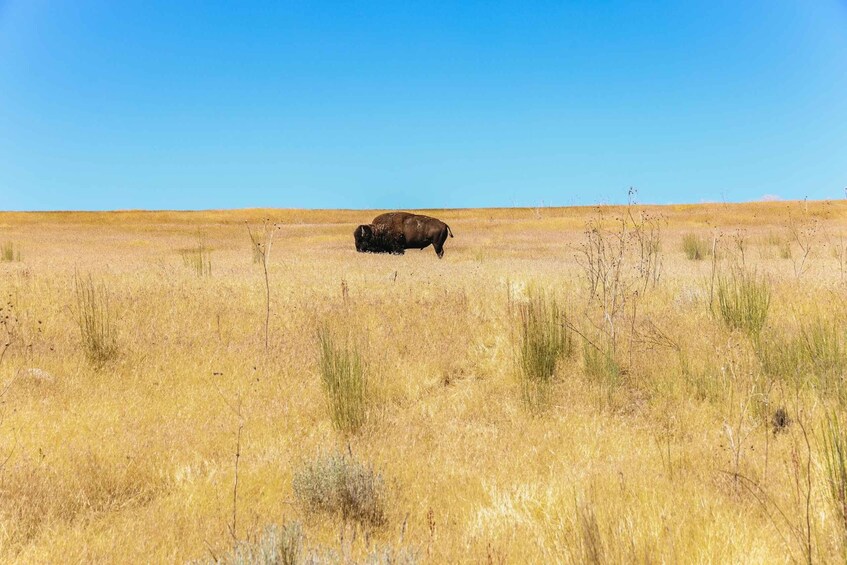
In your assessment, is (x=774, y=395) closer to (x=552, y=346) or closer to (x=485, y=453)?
(x=552, y=346)

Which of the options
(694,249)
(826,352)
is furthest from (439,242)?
(826,352)

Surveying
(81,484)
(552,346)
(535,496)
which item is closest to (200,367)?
(81,484)

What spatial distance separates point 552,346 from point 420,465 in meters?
2.58

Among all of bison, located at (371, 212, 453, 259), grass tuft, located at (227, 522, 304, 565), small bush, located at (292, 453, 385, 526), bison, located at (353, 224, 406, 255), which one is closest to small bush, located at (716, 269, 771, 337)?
small bush, located at (292, 453, 385, 526)

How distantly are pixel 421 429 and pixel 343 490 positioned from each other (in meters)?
1.48

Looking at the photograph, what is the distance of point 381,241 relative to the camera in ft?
62.3

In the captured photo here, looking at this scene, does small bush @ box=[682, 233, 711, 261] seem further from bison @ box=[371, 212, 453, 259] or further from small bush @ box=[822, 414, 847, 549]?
small bush @ box=[822, 414, 847, 549]

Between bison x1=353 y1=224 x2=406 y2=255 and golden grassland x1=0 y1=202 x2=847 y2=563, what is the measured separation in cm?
907

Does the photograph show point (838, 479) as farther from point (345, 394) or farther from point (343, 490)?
point (345, 394)

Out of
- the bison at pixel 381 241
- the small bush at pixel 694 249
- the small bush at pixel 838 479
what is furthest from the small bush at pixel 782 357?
the bison at pixel 381 241

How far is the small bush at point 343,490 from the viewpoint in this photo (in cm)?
349

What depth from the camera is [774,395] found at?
16.8 ft

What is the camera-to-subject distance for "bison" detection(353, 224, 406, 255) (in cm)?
1892

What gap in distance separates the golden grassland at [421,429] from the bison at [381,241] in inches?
357
